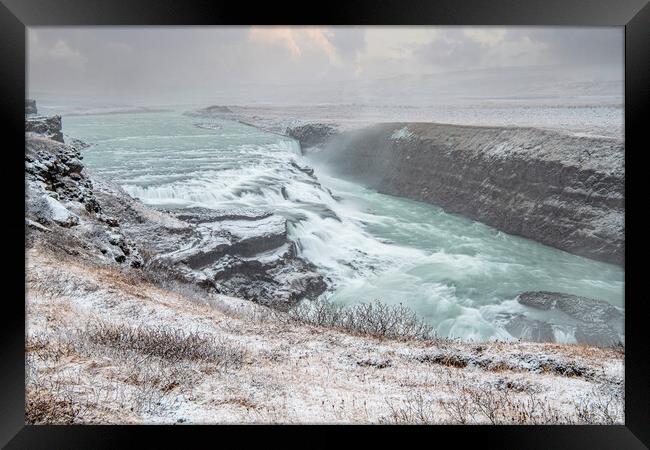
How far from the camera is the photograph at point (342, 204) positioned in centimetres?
666

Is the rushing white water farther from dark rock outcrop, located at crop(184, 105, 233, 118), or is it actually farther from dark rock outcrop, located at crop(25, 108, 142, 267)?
dark rock outcrop, located at crop(25, 108, 142, 267)

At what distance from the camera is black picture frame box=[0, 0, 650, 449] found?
4.82m

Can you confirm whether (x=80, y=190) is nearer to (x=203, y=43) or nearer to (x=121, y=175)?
(x=121, y=175)

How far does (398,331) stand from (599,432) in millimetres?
2950

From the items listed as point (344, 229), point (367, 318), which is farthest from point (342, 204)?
point (367, 318)

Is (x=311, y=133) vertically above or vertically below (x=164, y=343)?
above

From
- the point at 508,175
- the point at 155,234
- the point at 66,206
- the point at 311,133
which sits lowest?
the point at 155,234

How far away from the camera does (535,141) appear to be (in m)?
9.41

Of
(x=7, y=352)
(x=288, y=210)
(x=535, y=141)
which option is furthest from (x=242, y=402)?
(x=535, y=141)

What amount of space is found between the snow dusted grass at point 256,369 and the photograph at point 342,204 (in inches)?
2.4

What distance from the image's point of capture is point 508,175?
30.6 feet

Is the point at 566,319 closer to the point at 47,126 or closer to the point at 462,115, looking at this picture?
the point at 462,115

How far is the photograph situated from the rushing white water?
36mm

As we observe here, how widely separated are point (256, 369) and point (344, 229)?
3978 mm
